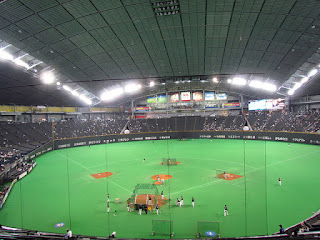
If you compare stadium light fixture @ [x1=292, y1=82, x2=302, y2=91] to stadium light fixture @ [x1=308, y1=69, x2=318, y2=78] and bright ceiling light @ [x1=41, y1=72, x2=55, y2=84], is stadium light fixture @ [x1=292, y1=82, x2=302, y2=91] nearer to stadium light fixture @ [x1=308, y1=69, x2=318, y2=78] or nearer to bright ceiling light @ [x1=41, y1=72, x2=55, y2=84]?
stadium light fixture @ [x1=308, y1=69, x2=318, y2=78]

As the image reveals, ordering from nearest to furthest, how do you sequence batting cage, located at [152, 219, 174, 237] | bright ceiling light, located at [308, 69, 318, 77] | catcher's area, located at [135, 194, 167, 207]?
batting cage, located at [152, 219, 174, 237]
catcher's area, located at [135, 194, 167, 207]
bright ceiling light, located at [308, 69, 318, 77]

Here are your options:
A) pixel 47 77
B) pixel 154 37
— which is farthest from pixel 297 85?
pixel 47 77

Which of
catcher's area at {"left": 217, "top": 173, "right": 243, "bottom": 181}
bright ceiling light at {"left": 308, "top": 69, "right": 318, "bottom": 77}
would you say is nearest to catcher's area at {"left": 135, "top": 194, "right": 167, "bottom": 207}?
catcher's area at {"left": 217, "top": 173, "right": 243, "bottom": 181}

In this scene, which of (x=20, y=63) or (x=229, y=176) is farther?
(x=20, y=63)

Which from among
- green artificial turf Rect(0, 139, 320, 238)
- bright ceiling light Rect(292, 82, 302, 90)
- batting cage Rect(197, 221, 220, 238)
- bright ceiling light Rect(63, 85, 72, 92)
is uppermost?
bright ceiling light Rect(63, 85, 72, 92)

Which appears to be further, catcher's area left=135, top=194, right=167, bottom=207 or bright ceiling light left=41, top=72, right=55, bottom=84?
bright ceiling light left=41, top=72, right=55, bottom=84

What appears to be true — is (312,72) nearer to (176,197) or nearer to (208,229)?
(176,197)

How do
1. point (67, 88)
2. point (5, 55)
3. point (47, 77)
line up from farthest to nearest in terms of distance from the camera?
point (67, 88)
point (47, 77)
point (5, 55)

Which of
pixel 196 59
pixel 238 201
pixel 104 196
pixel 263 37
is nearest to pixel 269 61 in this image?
pixel 263 37

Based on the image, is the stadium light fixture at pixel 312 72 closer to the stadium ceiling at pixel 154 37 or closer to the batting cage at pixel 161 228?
the stadium ceiling at pixel 154 37
